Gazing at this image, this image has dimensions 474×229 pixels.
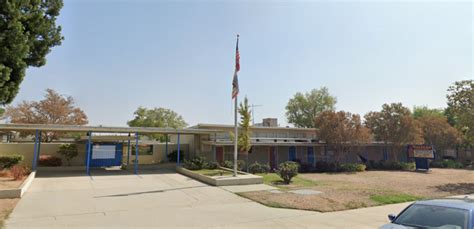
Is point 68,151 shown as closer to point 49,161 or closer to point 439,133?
point 49,161

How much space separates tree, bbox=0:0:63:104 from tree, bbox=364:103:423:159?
2694cm

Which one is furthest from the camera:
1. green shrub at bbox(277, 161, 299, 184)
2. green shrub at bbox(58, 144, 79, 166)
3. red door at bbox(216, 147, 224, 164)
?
red door at bbox(216, 147, 224, 164)

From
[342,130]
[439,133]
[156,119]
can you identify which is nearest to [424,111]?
[439,133]

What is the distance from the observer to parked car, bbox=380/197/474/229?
4.63 meters

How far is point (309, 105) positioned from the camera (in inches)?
2016

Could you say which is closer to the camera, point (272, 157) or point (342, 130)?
point (342, 130)

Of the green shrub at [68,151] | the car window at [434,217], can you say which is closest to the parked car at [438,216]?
the car window at [434,217]

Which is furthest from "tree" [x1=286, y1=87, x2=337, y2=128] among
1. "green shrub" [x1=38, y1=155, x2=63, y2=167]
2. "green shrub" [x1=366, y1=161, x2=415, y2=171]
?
"green shrub" [x1=38, y1=155, x2=63, y2=167]

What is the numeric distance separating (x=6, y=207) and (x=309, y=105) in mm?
46867

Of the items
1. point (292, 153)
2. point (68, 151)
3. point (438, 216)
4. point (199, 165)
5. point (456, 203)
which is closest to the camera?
point (438, 216)

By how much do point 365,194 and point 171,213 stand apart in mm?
8470

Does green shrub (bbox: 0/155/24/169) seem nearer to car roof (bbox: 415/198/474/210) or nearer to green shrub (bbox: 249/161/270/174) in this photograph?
green shrub (bbox: 249/161/270/174)

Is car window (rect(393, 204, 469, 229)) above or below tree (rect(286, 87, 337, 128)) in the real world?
below

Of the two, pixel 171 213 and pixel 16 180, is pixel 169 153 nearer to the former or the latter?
pixel 16 180
